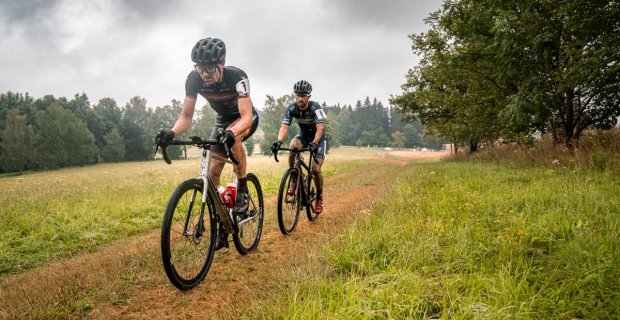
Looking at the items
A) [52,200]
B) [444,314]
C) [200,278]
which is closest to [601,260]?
[444,314]

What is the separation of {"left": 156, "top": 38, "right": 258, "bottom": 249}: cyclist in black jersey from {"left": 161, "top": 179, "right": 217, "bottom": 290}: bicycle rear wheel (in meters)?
0.34

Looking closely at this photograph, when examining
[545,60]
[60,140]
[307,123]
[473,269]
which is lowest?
[473,269]

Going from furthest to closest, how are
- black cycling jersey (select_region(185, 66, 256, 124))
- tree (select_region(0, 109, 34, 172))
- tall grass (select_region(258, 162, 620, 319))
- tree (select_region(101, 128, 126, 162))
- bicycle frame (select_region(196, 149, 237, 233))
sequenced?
tree (select_region(101, 128, 126, 162)), tree (select_region(0, 109, 34, 172)), black cycling jersey (select_region(185, 66, 256, 124)), bicycle frame (select_region(196, 149, 237, 233)), tall grass (select_region(258, 162, 620, 319))

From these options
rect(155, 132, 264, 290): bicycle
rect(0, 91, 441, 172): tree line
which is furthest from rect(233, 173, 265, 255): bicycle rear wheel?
rect(0, 91, 441, 172): tree line

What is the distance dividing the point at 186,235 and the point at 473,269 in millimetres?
3155

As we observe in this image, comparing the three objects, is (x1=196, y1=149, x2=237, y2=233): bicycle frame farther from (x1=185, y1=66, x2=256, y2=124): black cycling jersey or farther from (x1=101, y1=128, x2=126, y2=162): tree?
(x1=101, y1=128, x2=126, y2=162): tree

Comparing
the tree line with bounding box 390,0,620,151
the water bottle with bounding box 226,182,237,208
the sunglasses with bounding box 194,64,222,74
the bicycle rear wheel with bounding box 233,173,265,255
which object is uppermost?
the tree line with bounding box 390,0,620,151

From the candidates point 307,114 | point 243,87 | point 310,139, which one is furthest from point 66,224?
point 307,114

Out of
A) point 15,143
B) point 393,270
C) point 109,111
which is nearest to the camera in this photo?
point 393,270

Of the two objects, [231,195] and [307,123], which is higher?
[307,123]

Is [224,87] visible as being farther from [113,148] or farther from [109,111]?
[109,111]

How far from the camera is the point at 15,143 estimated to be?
45188mm

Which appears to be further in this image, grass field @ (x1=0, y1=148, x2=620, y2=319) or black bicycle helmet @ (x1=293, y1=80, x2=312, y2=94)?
black bicycle helmet @ (x1=293, y1=80, x2=312, y2=94)

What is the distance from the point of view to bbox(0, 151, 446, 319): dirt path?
2.96 meters
